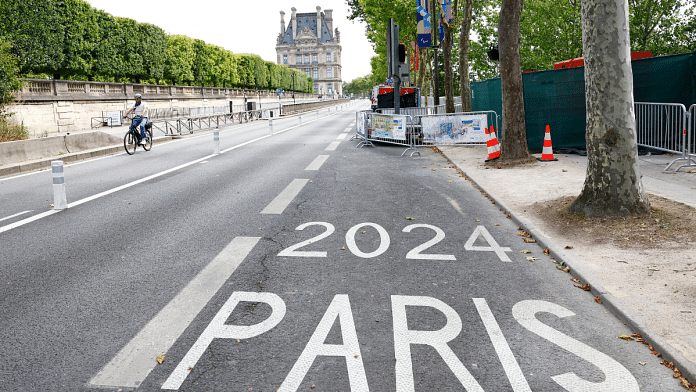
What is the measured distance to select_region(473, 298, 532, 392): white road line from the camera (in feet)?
11.5

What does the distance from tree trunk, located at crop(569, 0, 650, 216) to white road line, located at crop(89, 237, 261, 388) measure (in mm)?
4652

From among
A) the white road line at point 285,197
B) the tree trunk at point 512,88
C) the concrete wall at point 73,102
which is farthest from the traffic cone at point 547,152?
the concrete wall at point 73,102

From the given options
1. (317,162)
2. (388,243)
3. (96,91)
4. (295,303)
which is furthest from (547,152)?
(96,91)

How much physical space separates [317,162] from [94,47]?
3207 cm

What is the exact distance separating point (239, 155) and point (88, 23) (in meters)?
28.3

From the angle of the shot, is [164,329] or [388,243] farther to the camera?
[388,243]

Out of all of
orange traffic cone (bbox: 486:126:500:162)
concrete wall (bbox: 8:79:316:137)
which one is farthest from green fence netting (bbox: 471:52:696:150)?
concrete wall (bbox: 8:79:316:137)

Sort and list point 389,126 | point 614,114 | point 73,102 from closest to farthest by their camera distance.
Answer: point 614,114
point 389,126
point 73,102

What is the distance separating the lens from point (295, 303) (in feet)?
16.0

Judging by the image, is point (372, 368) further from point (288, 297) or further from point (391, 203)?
point (391, 203)

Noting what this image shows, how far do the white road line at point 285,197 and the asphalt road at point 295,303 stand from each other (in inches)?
3.2

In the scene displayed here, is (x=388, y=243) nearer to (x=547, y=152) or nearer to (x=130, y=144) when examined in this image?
(x=547, y=152)

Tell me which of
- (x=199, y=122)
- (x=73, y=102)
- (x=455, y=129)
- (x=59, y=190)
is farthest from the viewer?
(x=73, y=102)

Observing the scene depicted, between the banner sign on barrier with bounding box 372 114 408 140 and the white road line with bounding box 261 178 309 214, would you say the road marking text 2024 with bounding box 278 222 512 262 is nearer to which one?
the white road line with bounding box 261 178 309 214
